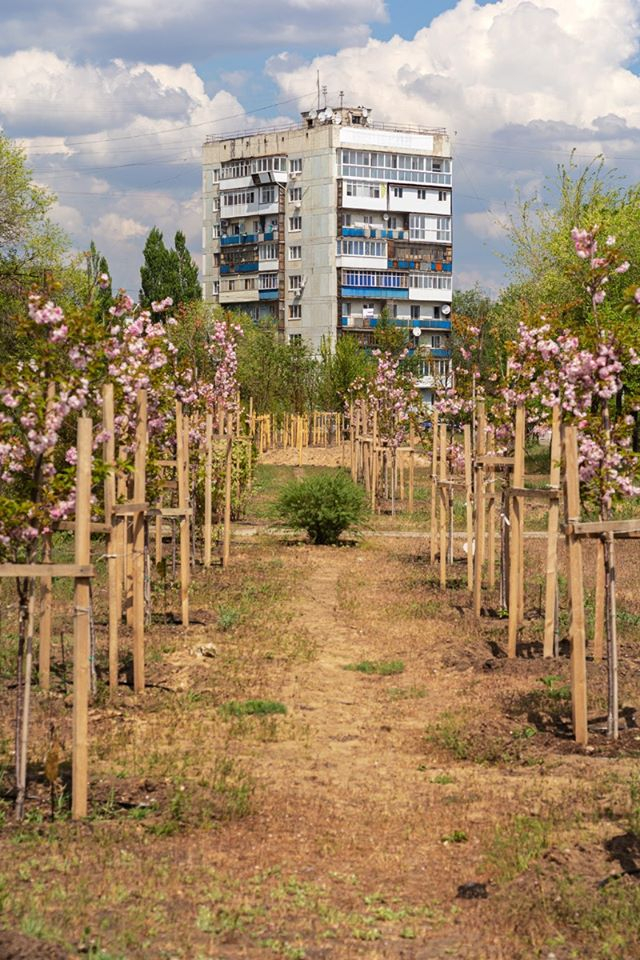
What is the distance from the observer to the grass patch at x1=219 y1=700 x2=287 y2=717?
37.8 feet

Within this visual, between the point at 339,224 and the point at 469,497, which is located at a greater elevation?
the point at 339,224

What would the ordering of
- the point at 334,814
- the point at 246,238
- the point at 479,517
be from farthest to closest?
the point at 246,238 → the point at 479,517 → the point at 334,814

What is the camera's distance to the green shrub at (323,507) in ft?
85.6

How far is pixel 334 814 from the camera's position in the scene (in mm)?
8695

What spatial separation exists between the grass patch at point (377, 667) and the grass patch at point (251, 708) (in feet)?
6.62

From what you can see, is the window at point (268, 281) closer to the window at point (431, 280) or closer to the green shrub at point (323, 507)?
the window at point (431, 280)

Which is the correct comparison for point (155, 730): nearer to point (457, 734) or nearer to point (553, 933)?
point (457, 734)

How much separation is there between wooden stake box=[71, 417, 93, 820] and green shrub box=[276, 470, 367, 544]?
1755 centimetres

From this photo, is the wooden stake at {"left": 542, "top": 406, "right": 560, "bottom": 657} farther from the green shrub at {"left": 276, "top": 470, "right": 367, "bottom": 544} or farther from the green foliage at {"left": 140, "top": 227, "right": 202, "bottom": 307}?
the green foliage at {"left": 140, "top": 227, "right": 202, "bottom": 307}

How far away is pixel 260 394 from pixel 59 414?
5813 centimetres

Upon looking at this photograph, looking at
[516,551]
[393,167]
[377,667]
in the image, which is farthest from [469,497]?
[393,167]

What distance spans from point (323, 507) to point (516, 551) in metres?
12.8

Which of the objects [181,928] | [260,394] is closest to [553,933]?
[181,928]

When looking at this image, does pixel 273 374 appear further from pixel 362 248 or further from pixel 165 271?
pixel 362 248
